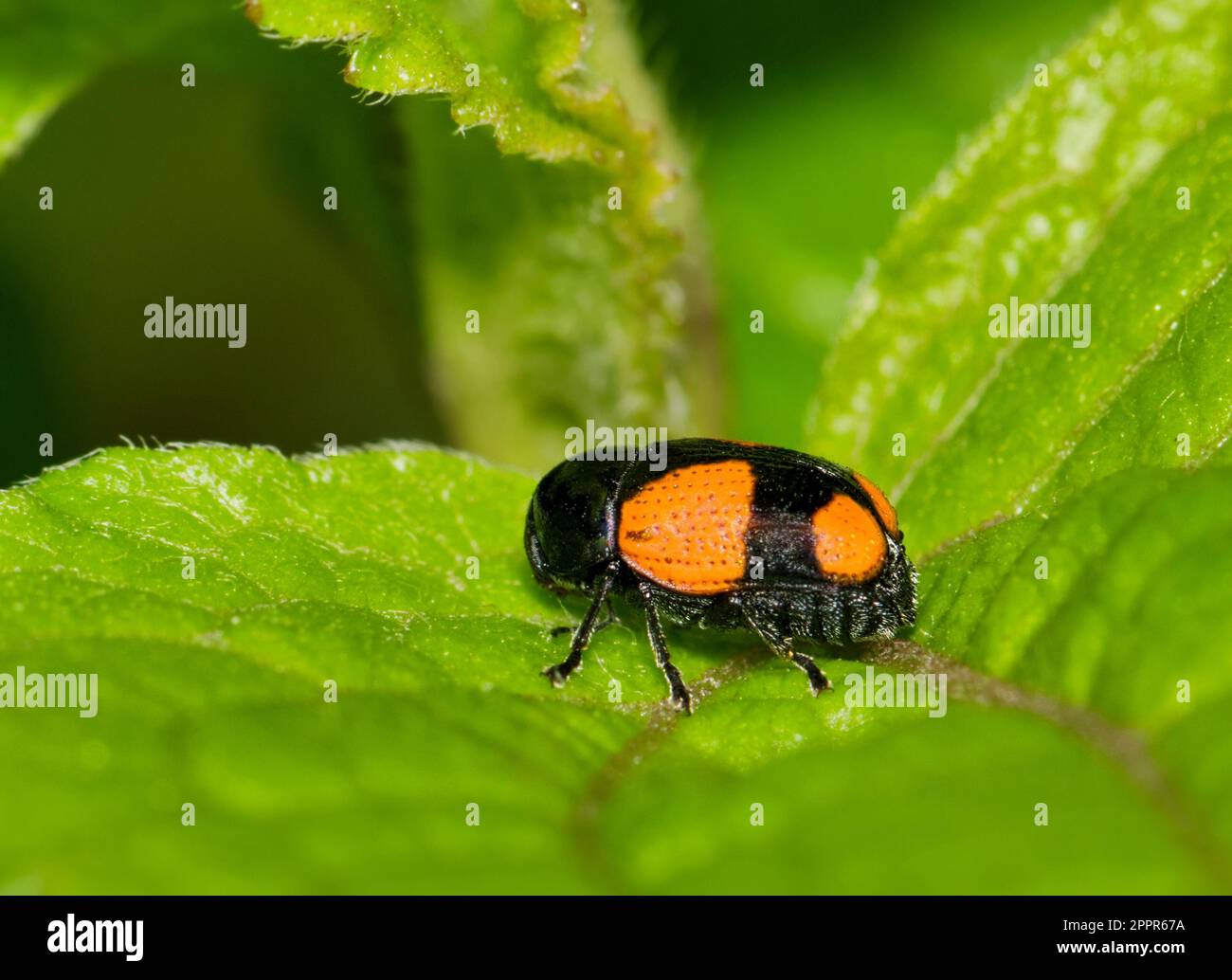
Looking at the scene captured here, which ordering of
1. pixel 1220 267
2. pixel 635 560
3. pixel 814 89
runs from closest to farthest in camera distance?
pixel 1220 267 → pixel 635 560 → pixel 814 89

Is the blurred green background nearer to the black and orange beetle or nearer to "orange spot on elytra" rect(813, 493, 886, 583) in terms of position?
the black and orange beetle

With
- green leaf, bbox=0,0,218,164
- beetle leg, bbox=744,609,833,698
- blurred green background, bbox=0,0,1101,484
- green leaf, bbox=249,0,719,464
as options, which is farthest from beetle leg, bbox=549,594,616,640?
green leaf, bbox=0,0,218,164

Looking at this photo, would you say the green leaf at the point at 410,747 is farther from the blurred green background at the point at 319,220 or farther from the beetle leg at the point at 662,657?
the blurred green background at the point at 319,220

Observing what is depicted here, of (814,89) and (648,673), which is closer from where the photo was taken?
(648,673)
